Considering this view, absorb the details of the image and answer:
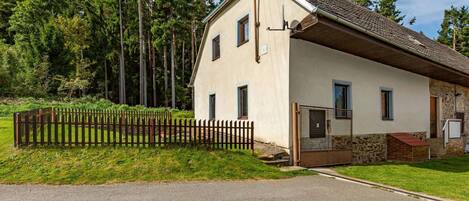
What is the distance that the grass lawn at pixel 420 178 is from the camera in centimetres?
804

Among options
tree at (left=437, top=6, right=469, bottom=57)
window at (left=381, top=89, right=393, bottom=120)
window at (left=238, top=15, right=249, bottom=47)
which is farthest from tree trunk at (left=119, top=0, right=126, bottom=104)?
tree at (left=437, top=6, right=469, bottom=57)

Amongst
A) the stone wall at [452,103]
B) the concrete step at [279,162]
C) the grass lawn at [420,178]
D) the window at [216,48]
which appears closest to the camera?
the grass lawn at [420,178]

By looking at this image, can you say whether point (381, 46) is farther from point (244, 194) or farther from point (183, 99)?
A: point (183, 99)

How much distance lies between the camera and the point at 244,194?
6.93 m

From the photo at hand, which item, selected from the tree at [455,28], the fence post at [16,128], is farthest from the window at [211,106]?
the tree at [455,28]

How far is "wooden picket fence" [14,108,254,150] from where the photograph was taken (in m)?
8.70

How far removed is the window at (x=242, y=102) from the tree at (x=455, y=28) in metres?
47.7

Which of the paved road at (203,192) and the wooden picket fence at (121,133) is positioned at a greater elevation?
the wooden picket fence at (121,133)

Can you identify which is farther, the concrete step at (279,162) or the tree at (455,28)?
the tree at (455,28)

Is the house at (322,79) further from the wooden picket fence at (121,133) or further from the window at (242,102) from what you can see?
the wooden picket fence at (121,133)

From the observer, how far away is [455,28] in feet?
172

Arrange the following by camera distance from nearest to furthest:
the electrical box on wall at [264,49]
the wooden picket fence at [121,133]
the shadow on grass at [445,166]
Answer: the wooden picket fence at [121,133] → the electrical box on wall at [264,49] → the shadow on grass at [445,166]

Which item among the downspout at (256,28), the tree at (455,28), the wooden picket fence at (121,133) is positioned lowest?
the wooden picket fence at (121,133)

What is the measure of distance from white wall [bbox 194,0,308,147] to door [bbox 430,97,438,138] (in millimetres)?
10118
